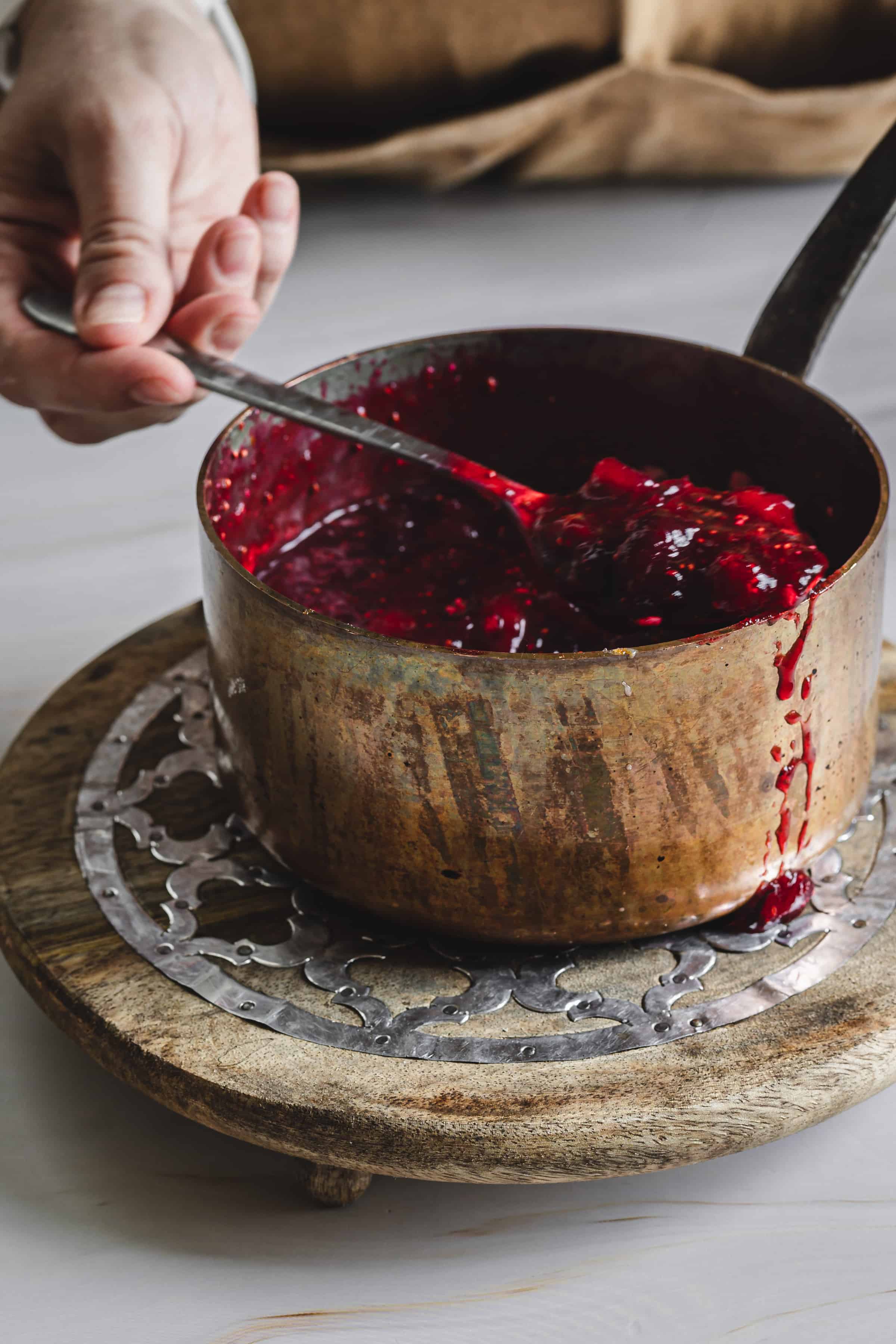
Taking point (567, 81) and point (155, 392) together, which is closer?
point (155, 392)

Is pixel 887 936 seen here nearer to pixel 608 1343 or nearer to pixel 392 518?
pixel 608 1343

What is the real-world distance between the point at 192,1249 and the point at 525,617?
408 millimetres

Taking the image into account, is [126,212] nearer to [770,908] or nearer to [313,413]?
[313,413]

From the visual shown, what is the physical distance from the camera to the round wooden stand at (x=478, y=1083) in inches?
28.5

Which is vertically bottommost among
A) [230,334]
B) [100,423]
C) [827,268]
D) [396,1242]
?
[396,1242]

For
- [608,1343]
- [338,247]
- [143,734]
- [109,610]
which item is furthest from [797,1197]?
[338,247]

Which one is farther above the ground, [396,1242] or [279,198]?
[279,198]

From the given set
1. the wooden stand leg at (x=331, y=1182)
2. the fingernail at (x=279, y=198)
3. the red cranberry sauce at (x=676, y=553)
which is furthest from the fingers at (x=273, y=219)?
the wooden stand leg at (x=331, y=1182)

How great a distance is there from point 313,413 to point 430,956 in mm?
369

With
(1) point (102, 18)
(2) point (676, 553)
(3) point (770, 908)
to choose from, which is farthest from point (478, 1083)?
(1) point (102, 18)

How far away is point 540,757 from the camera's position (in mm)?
740

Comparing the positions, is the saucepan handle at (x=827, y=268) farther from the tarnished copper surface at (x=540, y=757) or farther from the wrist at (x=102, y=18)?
the wrist at (x=102, y=18)

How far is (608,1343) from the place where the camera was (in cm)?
73

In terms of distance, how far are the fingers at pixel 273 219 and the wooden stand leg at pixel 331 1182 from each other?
75 cm
